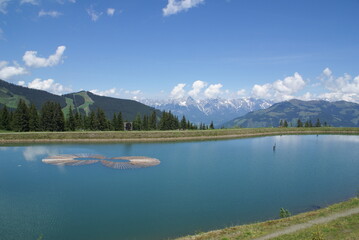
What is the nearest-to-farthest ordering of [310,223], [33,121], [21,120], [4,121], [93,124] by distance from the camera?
[310,223], [21,120], [33,121], [4,121], [93,124]

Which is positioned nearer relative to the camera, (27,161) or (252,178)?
(252,178)

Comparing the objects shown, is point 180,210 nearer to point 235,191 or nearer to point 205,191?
point 205,191

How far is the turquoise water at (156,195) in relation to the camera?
789 inches

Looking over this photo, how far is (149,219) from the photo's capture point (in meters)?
21.5

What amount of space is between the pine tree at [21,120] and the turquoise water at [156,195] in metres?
43.5

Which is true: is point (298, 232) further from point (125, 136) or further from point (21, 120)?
point (21, 120)

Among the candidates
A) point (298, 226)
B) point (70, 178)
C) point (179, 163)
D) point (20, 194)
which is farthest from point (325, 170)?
point (20, 194)

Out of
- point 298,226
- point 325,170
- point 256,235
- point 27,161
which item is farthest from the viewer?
point 27,161

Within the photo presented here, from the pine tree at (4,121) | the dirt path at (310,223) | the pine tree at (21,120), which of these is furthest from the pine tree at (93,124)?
the dirt path at (310,223)

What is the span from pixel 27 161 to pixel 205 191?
108 feet

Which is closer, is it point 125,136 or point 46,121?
point 125,136

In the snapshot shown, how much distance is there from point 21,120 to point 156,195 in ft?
249

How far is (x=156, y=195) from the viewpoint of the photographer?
2786cm

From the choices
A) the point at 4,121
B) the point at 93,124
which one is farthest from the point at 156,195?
Answer: the point at 4,121
